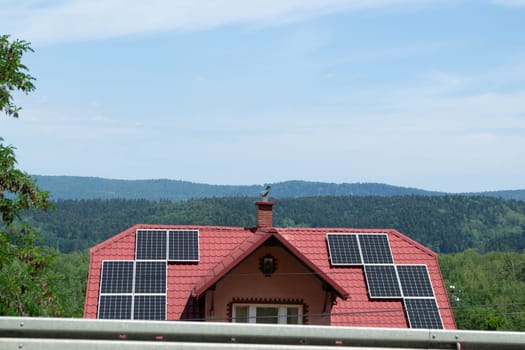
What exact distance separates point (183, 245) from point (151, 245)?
3.20ft

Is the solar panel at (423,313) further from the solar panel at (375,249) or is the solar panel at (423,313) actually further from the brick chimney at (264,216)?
the brick chimney at (264,216)

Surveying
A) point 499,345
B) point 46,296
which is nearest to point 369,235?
point 46,296

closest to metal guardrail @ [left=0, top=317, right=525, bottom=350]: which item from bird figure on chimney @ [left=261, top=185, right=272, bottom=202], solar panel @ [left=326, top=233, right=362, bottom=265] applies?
solar panel @ [left=326, top=233, right=362, bottom=265]

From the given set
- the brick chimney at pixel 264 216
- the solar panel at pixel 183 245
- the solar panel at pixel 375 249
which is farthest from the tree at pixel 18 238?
the solar panel at pixel 375 249

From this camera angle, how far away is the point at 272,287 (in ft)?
66.9

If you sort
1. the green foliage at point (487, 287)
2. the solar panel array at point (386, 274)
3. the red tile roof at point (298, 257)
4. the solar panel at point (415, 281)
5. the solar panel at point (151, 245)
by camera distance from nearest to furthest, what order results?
the red tile roof at point (298, 257) → the solar panel array at point (386, 274) → the solar panel at point (151, 245) → the solar panel at point (415, 281) → the green foliage at point (487, 287)

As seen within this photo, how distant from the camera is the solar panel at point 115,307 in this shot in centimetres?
1978

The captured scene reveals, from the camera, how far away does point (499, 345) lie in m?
4.48

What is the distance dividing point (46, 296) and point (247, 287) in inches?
225

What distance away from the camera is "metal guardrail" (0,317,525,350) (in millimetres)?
4344

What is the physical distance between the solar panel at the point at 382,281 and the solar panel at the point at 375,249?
271mm

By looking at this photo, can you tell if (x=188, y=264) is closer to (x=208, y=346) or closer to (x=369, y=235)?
(x=369, y=235)

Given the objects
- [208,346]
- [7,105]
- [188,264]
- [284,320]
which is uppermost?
[7,105]

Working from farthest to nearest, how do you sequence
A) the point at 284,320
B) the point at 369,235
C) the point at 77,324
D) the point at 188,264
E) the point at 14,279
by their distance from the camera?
the point at 369,235
the point at 188,264
the point at 284,320
the point at 14,279
the point at 77,324
